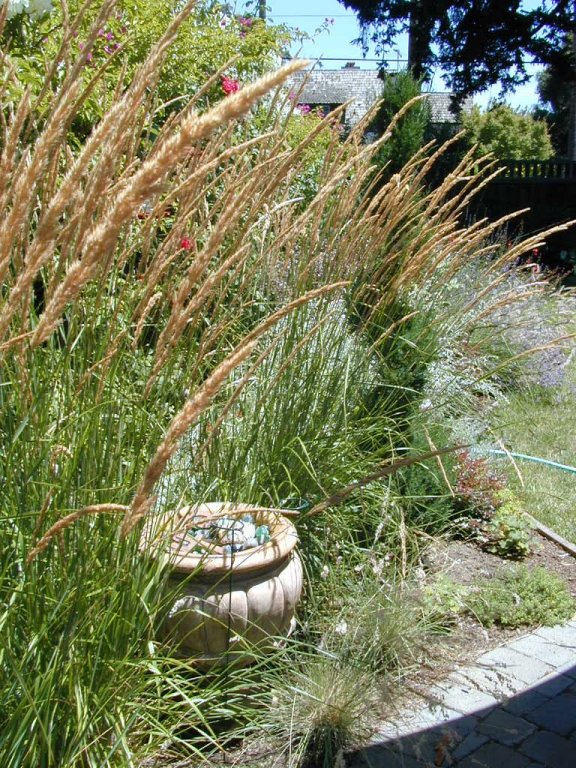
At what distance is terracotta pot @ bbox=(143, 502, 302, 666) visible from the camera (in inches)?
95.7

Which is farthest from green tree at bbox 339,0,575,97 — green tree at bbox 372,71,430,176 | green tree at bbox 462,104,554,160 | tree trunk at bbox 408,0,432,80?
green tree at bbox 462,104,554,160

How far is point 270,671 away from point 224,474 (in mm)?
690

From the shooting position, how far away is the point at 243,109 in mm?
1001

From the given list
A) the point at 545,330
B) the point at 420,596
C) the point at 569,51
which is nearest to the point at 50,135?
the point at 420,596

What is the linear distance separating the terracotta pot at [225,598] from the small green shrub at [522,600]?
1.17 m

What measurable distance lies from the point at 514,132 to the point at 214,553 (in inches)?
1215

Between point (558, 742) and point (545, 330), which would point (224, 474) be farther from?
point (545, 330)

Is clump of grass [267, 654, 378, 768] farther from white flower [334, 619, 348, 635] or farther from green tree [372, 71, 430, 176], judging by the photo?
green tree [372, 71, 430, 176]

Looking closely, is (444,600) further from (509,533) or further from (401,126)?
(401,126)

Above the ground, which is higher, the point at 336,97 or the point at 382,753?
the point at 336,97

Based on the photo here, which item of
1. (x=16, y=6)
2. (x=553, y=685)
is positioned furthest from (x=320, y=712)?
(x=16, y=6)

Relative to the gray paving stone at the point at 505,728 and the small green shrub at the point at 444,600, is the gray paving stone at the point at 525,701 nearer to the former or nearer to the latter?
the gray paving stone at the point at 505,728

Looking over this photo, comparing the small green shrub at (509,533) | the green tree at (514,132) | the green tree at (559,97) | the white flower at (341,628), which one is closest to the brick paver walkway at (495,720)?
the white flower at (341,628)

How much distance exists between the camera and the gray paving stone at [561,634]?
11.0 feet
